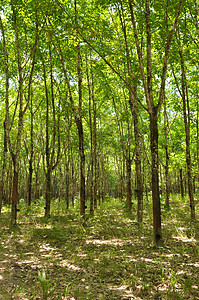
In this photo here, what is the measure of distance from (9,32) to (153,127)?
9.09 m

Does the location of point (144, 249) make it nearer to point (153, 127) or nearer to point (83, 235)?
point (83, 235)

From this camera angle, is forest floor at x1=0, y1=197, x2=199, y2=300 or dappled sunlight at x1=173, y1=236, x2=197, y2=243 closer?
forest floor at x1=0, y1=197, x2=199, y2=300

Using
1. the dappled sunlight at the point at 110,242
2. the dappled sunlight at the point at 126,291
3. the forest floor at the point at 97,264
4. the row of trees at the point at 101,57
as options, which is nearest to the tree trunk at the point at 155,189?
the row of trees at the point at 101,57

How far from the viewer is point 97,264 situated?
17.7 feet

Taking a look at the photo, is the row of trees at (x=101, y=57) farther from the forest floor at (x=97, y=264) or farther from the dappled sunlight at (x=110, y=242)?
the dappled sunlight at (x=110, y=242)

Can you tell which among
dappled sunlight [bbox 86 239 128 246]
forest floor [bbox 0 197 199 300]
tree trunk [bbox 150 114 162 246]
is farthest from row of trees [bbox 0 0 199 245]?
dappled sunlight [bbox 86 239 128 246]

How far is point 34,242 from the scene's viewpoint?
7.23 meters

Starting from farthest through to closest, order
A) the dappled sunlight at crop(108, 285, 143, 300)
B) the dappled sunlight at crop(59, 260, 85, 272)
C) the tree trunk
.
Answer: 1. the tree trunk
2. the dappled sunlight at crop(59, 260, 85, 272)
3. the dappled sunlight at crop(108, 285, 143, 300)

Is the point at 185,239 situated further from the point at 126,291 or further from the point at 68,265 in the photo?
the point at 68,265

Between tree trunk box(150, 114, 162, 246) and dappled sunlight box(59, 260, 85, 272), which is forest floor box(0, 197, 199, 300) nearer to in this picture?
dappled sunlight box(59, 260, 85, 272)

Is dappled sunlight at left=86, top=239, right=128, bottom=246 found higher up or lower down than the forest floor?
lower down

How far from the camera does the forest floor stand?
13.2ft

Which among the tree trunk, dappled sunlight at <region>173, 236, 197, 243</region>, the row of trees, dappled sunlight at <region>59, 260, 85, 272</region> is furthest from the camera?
dappled sunlight at <region>173, 236, 197, 243</region>

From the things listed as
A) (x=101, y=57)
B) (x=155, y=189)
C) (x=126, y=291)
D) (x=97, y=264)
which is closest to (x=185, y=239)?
(x=155, y=189)
